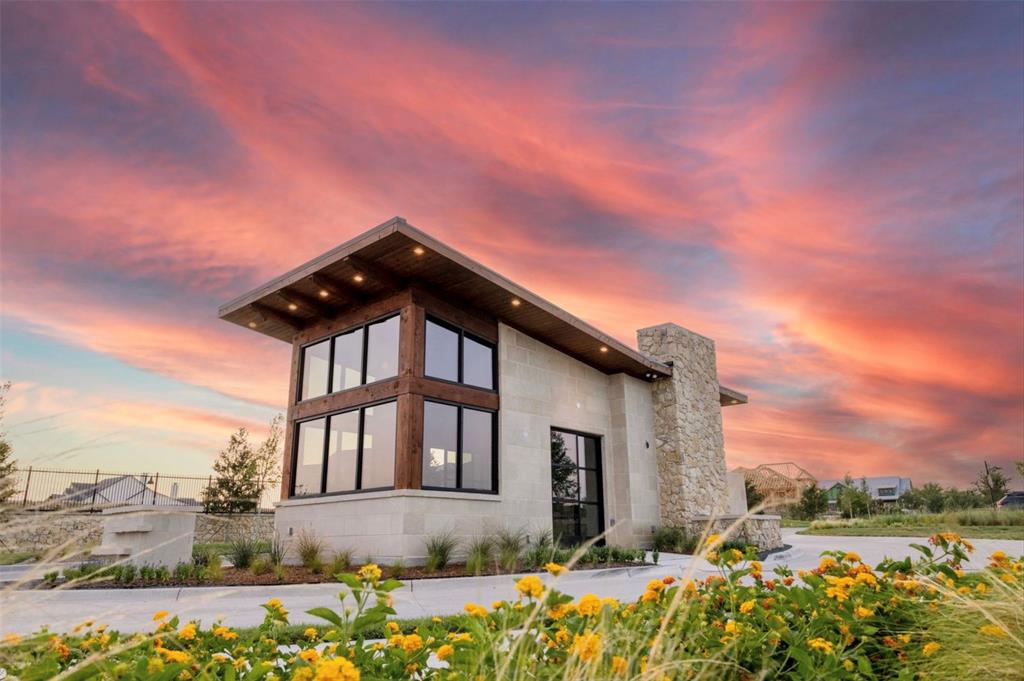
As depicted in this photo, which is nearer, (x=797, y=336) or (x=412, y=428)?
(x=412, y=428)

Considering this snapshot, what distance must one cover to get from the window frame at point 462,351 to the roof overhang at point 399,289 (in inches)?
20.8

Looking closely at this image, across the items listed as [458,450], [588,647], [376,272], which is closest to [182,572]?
[458,450]

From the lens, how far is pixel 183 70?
359 inches

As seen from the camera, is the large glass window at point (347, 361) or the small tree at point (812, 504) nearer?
the large glass window at point (347, 361)

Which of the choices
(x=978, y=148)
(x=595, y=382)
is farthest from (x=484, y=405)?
(x=978, y=148)

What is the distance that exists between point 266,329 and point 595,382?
747cm

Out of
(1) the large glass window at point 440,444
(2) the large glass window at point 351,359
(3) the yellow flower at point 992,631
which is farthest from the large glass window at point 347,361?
(3) the yellow flower at point 992,631

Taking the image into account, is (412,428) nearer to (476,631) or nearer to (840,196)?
(476,631)

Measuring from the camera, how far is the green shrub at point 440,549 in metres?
8.70

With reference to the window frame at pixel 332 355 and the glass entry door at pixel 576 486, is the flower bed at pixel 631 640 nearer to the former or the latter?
the window frame at pixel 332 355

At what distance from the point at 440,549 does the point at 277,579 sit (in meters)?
2.46

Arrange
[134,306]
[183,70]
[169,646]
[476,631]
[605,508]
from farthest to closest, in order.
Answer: [605,508] → [134,306] → [183,70] → [169,646] → [476,631]

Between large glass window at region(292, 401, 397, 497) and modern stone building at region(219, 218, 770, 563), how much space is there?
0.03m

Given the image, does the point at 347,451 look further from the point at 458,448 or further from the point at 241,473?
the point at 241,473
